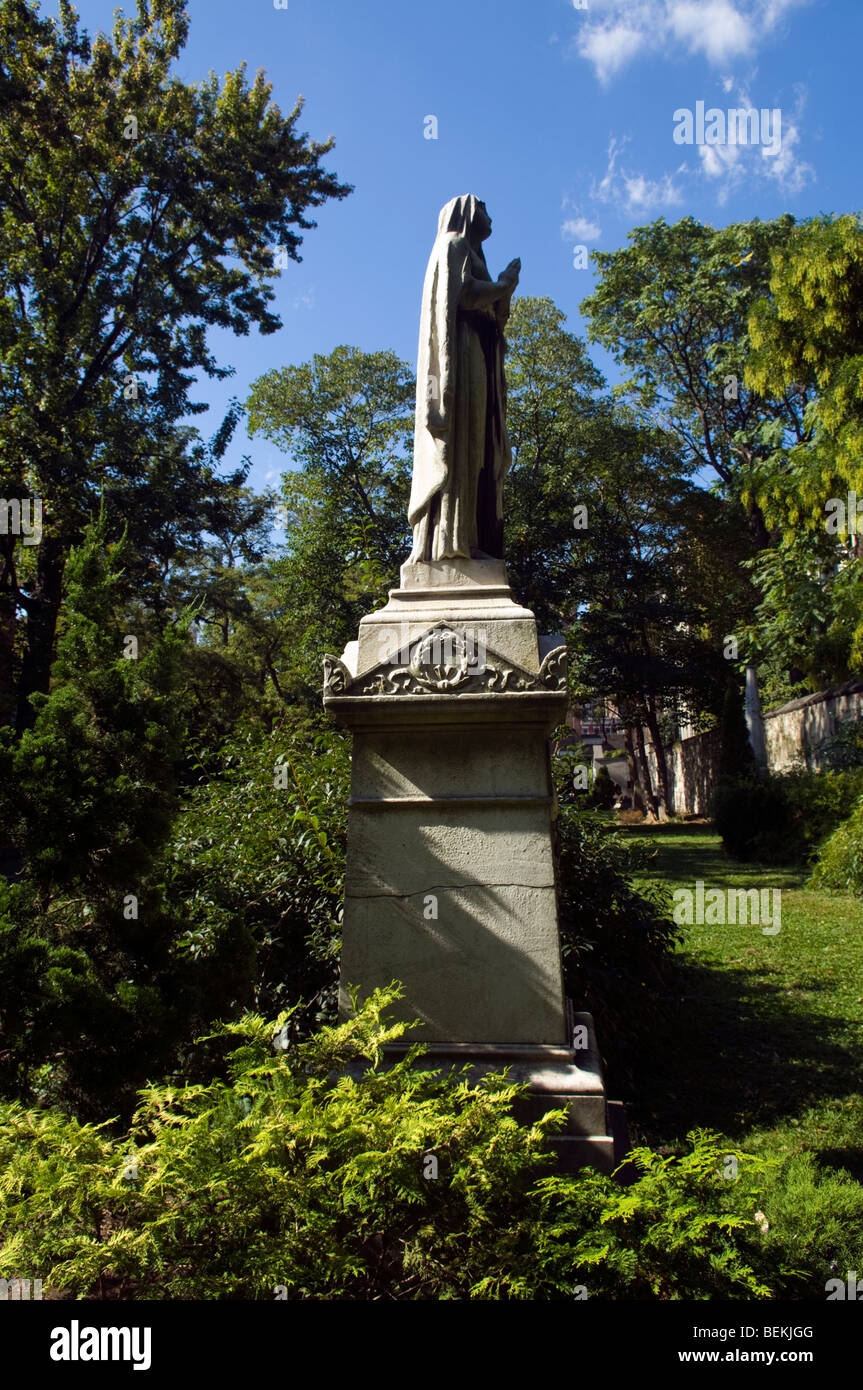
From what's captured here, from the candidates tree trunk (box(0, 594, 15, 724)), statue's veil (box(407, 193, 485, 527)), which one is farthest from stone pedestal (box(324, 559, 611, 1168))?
tree trunk (box(0, 594, 15, 724))

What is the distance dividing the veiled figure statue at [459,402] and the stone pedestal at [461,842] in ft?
2.48

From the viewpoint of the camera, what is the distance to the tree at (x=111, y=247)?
644 inches

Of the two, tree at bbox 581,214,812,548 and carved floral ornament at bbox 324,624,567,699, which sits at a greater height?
tree at bbox 581,214,812,548

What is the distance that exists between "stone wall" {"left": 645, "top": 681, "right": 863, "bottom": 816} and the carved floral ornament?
1542 cm

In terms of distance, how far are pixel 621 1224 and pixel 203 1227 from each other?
4.00 feet

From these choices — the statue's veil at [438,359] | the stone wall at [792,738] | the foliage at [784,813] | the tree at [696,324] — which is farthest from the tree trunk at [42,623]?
the tree at [696,324]

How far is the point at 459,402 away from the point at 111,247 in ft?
58.6

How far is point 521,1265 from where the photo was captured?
2457 mm

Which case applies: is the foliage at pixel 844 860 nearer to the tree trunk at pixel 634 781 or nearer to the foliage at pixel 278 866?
the foliage at pixel 278 866

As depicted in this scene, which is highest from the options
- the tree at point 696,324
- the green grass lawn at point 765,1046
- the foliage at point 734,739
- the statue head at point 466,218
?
the tree at point 696,324

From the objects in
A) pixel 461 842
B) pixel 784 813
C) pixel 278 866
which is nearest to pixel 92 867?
pixel 461 842

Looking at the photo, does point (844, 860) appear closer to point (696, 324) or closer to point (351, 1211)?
point (351, 1211)

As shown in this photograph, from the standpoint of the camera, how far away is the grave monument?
11.4 feet

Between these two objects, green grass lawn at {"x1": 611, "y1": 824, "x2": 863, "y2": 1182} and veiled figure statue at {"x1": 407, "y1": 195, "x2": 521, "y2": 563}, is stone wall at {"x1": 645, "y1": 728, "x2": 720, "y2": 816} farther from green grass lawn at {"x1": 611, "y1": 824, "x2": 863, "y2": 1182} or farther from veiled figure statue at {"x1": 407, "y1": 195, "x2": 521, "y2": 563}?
veiled figure statue at {"x1": 407, "y1": 195, "x2": 521, "y2": 563}
